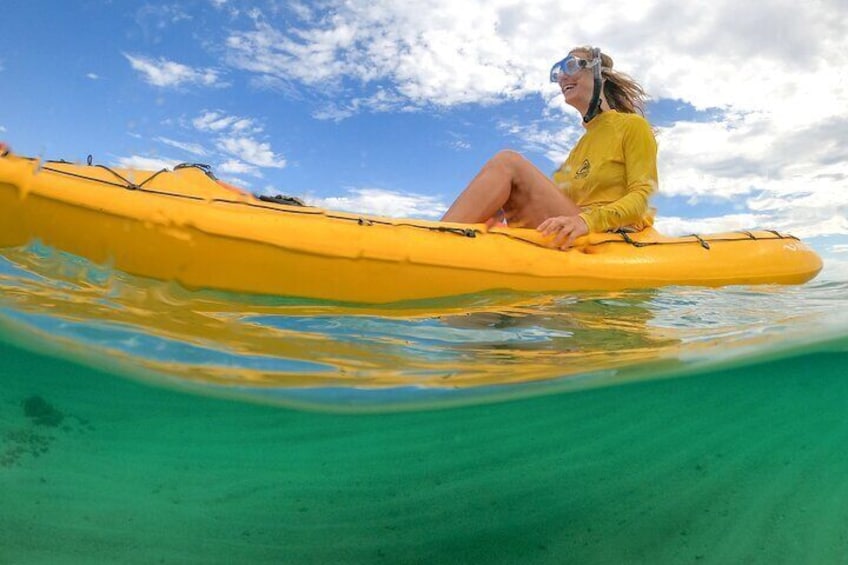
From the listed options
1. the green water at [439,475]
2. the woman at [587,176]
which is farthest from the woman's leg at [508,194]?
the green water at [439,475]

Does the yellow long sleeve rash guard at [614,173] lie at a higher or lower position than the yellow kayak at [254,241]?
higher

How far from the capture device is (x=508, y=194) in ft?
13.6

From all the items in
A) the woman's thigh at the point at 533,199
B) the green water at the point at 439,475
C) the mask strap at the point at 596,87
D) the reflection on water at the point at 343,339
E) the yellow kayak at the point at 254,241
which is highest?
the mask strap at the point at 596,87

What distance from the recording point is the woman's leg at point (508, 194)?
4.05 meters

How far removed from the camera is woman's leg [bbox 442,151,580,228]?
4.05 meters

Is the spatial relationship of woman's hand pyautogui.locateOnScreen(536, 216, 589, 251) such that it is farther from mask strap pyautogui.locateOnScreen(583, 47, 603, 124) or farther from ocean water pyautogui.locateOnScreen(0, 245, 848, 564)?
mask strap pyautogui.locateOnScreen(583, 47, 603, 124)

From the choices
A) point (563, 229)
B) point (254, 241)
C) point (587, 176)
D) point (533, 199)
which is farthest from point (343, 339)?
point (587, 176)

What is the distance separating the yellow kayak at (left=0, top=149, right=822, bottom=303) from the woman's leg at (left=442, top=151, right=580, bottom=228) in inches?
10.6

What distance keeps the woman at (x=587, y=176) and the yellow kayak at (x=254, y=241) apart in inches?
10.9

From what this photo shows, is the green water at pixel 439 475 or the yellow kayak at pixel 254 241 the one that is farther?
the green water at pixel 439 475

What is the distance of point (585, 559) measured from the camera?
3279 millimetres

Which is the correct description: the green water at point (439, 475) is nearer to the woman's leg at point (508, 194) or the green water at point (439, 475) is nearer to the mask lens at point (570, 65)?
the woman's leg at point (508, 194)

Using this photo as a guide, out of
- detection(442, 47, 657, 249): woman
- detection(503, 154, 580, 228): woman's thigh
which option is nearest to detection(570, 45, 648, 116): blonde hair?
detection(442, 47, 657, 249): woman

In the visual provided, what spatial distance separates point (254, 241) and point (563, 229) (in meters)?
2.00
